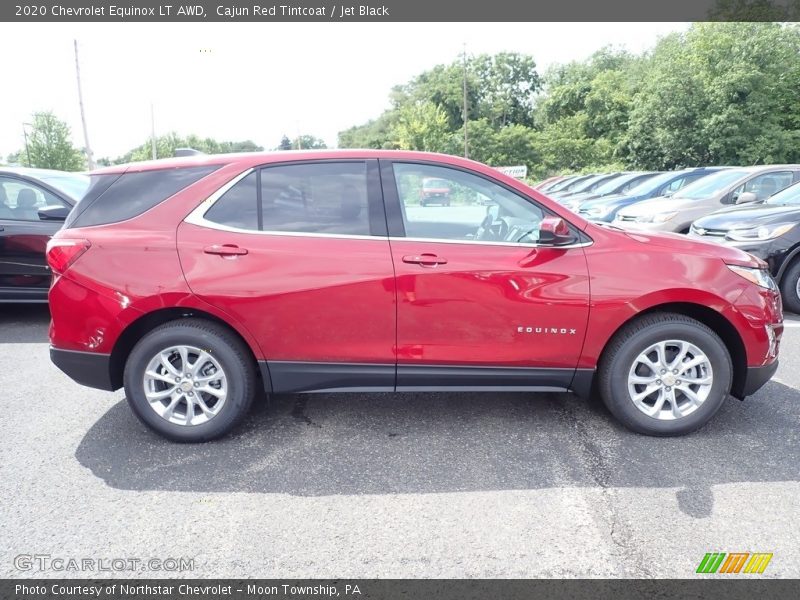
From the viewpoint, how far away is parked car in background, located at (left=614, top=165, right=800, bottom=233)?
8.94 m

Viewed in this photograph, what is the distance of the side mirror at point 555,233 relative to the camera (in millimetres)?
3346

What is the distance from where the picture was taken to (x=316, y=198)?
3.52 m

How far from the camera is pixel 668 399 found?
3.56 metres

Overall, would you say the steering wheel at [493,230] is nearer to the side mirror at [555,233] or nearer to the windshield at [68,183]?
the side mirror at [555,233]

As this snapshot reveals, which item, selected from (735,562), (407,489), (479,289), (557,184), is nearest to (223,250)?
(479,289)

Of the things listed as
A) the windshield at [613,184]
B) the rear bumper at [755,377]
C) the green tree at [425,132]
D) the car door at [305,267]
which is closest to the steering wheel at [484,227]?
the car door at [305,267]

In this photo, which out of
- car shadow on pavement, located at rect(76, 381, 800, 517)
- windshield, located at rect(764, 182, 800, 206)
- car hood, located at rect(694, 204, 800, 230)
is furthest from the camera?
windshield, located at rect(764, 182, 800, 206)

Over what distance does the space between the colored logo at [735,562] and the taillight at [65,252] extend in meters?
3.63

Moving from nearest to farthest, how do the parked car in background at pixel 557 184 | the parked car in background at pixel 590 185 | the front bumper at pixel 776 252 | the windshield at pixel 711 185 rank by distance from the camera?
1. the front bumper at pixel 776 252
2. the windshield at pixel 711 185
3. the parked car in background at pixel 590 185
4. the parked car in background at pixel 557 184

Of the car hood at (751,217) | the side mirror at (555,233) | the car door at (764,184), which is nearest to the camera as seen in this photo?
the side mirror at (555,233)

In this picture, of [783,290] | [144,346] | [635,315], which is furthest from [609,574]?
[783,290]

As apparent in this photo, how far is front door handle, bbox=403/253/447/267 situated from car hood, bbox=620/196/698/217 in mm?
7114

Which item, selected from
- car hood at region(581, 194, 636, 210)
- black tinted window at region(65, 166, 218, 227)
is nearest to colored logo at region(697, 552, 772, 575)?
black tinted window at region(65, 166, 218, 227)

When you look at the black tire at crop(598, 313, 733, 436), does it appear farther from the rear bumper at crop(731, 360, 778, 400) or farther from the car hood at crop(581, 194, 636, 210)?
the car hood at crop(581, 194, 636, 210)
